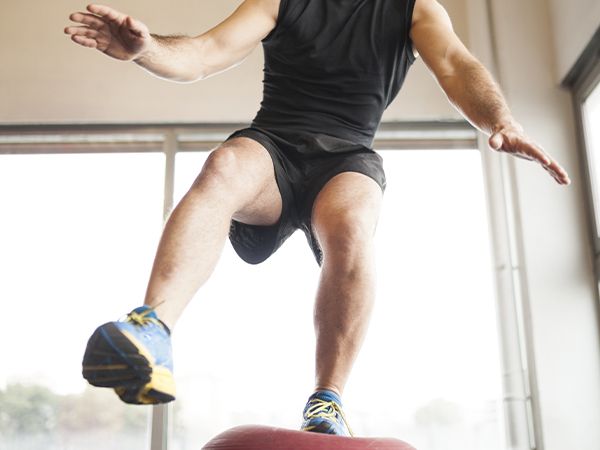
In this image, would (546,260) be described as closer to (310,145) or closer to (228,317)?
(228,317)

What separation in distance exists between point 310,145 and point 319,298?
34 cm

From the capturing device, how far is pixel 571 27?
10.8ft

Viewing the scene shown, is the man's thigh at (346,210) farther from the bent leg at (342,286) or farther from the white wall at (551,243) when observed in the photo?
the white wall at (551,243)

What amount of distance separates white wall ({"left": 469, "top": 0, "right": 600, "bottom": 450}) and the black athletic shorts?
1855 mm

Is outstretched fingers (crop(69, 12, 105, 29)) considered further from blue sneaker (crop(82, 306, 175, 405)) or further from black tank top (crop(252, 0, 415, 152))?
blue sneaker (crop(82, 306, 175, 405))

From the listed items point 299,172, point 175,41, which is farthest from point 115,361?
point 175,41

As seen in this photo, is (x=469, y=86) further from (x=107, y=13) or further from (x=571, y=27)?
(x=571, y=27)

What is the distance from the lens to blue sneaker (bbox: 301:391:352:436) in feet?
4.61

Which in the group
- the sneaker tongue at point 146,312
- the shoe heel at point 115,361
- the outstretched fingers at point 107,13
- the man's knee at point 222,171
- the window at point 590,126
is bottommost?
the shoe heel at point 115,361

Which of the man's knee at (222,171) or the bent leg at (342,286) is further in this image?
the bent leg at (342,286)

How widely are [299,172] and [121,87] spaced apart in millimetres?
2292

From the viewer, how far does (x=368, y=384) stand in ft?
10.7

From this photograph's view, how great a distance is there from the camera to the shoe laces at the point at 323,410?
Answer: 1425mm

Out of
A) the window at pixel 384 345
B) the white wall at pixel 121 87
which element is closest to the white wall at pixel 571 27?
the white wall at pixel 121 87
